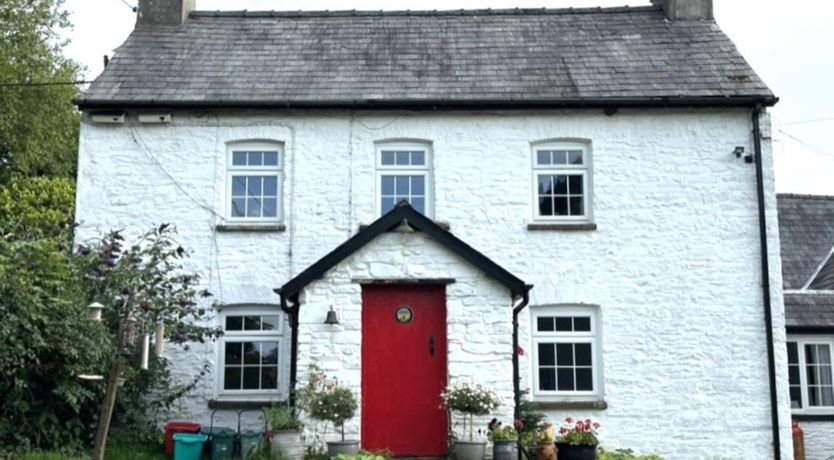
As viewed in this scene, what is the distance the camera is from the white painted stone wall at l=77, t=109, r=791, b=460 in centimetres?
1366

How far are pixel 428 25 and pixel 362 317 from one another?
7.18 metres

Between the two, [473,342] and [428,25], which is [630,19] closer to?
[428,25]

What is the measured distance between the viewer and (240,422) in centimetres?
1362

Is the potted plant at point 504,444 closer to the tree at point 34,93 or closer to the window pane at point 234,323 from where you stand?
the window pane at point 234,323

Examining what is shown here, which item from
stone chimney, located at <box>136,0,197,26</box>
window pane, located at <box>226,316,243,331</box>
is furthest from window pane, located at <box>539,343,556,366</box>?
stone chimney, located at <box>136,0,197,26</box>

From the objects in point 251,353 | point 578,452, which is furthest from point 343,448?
point 251,353

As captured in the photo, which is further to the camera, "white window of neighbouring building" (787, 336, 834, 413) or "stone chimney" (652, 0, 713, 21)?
"stone chimney" (652, 0, 713, 21)

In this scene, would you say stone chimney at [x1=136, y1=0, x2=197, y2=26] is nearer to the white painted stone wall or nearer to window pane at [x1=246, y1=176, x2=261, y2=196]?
the white painted stone wall

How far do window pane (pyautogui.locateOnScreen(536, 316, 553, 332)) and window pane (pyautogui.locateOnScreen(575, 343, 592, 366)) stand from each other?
1.75ft

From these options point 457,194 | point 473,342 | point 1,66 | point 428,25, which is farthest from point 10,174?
point 473,342

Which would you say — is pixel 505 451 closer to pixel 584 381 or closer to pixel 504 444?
pixel 504 444

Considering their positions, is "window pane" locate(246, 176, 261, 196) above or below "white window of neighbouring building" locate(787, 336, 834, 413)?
above

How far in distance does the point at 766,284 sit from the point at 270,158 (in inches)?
335

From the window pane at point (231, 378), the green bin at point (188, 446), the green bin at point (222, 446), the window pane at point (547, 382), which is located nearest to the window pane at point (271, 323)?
the window pane at point (231, 378)
